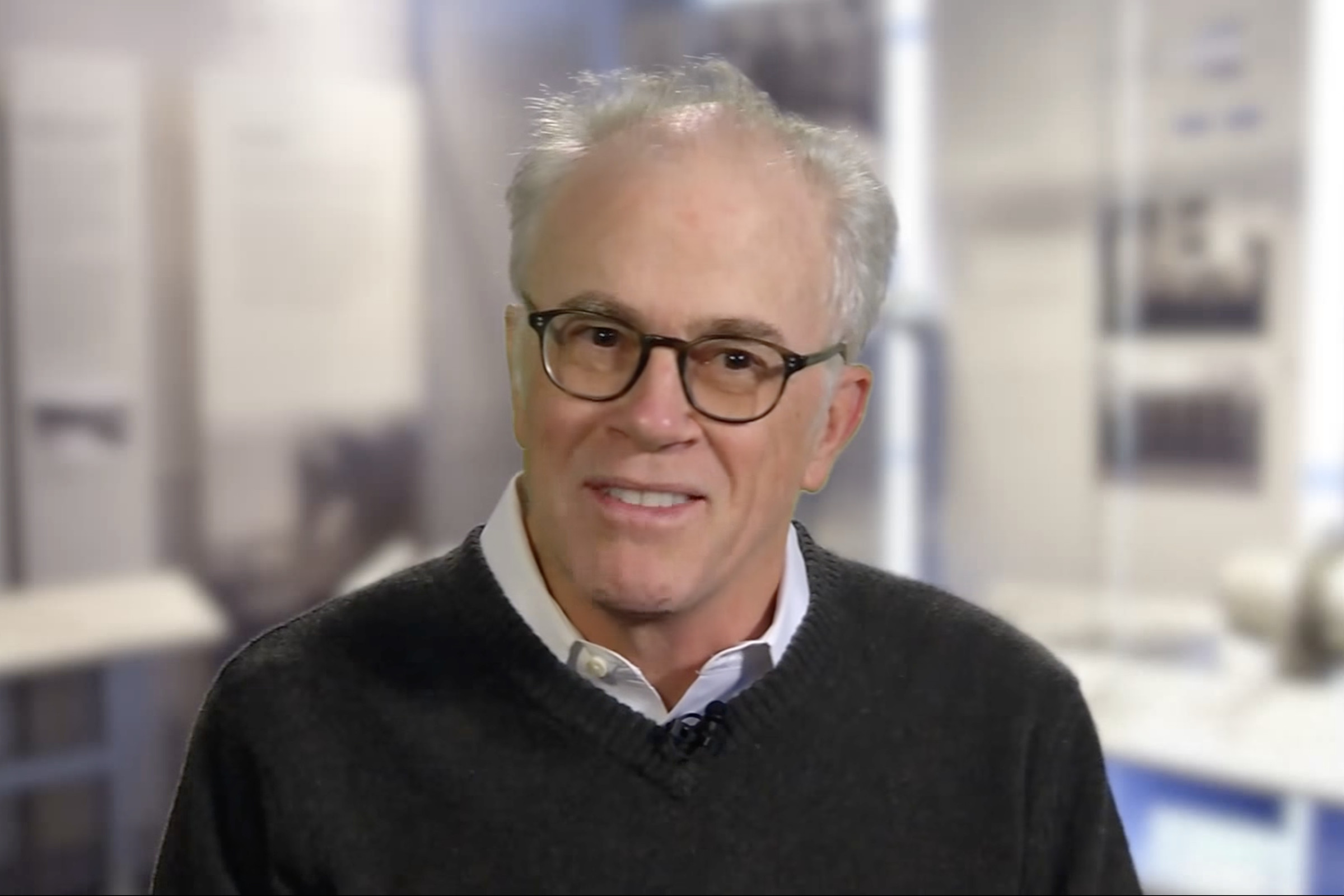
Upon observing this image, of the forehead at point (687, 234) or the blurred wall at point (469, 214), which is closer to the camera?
the forehead at point (687, 234)

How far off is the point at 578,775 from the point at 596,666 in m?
0.08

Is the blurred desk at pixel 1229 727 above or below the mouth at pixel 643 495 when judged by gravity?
below

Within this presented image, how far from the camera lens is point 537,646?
94cm

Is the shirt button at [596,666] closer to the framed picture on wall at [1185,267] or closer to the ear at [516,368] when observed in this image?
the ear at [516,368]

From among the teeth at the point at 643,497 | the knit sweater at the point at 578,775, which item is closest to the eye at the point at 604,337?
the teeth at the point at 643,497

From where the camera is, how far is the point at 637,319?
2.84 feet

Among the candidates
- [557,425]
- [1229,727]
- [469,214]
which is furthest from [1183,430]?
[557,425]

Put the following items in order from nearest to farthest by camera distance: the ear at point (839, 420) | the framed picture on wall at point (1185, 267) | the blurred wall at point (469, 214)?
the ear at point (839, 420), the blurred wall at point (469, 214), the framed picture on wall at point (1185, 267)

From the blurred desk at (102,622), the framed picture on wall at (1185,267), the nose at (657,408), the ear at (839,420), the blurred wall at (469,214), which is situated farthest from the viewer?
the framed picture on wall at (1185,267)

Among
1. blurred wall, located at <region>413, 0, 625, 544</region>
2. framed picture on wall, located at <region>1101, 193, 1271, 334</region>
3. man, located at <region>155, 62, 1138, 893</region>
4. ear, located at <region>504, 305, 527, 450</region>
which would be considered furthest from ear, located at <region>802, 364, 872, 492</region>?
framed picture on wall, located at <region>1101, 193, 1271, 334</region>

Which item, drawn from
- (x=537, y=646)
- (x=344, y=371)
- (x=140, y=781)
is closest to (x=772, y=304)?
(x=537, y=646)

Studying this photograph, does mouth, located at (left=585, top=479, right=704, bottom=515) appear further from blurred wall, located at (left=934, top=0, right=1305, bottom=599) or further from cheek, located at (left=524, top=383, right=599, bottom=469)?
blurred wall, located at (left=934, top=0, right=1305, bottom=599)

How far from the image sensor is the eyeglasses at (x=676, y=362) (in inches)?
34.4

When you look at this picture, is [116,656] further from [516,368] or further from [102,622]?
[516,368]
